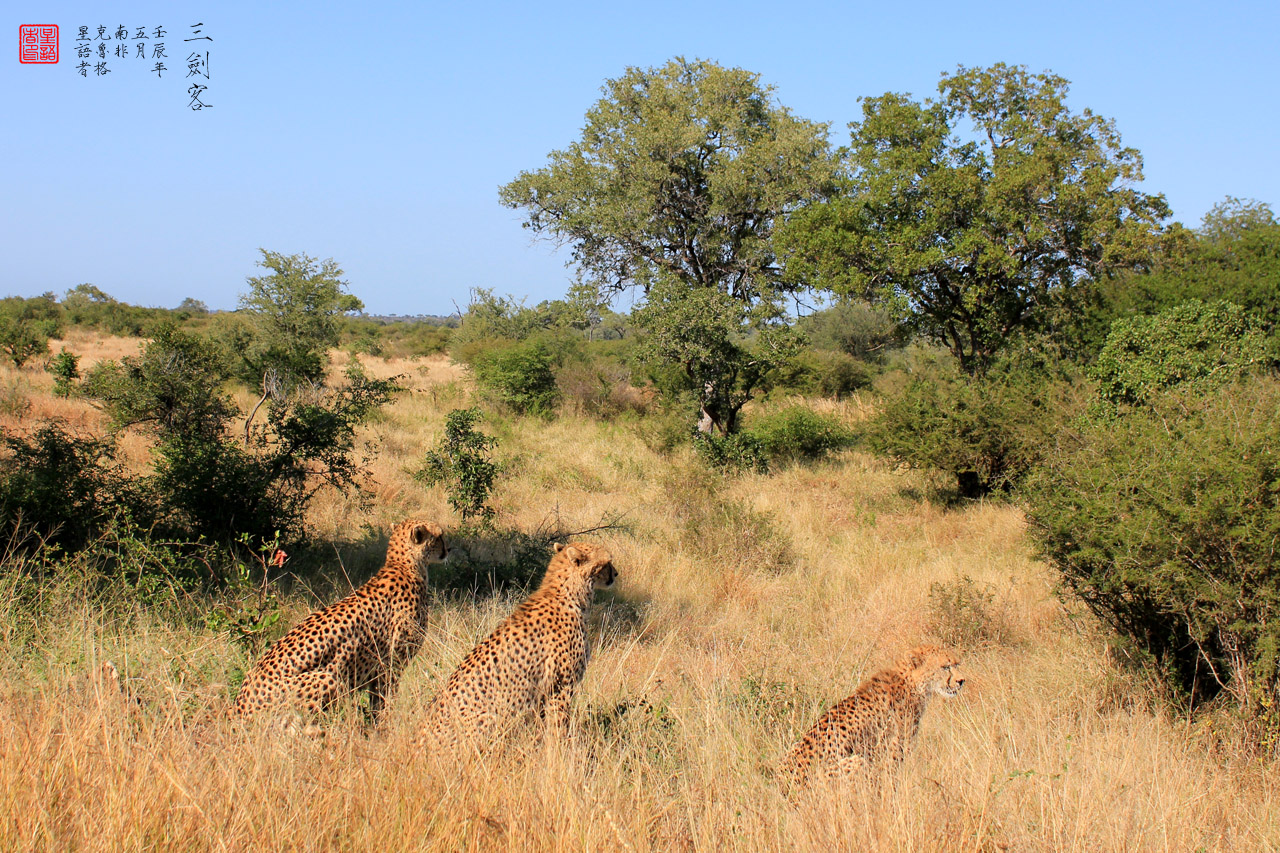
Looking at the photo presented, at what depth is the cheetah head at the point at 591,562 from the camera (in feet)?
12.7

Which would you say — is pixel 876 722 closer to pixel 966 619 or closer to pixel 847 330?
pixel 966 619

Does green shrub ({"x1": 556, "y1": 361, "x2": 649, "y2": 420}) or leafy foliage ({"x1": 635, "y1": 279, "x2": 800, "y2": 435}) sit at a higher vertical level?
leafy foliage ({"x1": 635, "y1": 279, "x2": 800, "y2": 435})

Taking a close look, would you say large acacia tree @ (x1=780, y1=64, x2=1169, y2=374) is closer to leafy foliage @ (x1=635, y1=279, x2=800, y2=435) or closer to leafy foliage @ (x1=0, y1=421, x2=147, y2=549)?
leafy foliage @ (x1=635, y1=279, x2=800, y2=435)

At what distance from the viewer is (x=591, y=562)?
388 cm

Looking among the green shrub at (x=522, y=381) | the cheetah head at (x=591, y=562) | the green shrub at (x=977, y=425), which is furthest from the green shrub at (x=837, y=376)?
the cheetah head at (x=591, y=562)

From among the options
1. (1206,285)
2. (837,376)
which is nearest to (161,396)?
(1206,285)

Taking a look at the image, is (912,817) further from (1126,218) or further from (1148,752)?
(1126,218)

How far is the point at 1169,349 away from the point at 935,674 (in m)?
8.31

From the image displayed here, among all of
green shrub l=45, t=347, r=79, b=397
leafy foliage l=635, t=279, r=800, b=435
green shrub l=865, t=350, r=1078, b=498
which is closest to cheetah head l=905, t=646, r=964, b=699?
green shrub l=865, t=350, r=1078, b=498

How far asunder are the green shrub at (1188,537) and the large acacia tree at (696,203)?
8.81m

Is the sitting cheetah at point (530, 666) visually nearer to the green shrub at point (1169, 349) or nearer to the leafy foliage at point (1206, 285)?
the green shrub at point (1169, 349)

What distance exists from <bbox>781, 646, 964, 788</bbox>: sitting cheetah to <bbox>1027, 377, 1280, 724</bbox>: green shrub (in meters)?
1.45

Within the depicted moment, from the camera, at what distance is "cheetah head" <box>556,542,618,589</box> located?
3871mm

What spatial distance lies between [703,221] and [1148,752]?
13.1 meters
